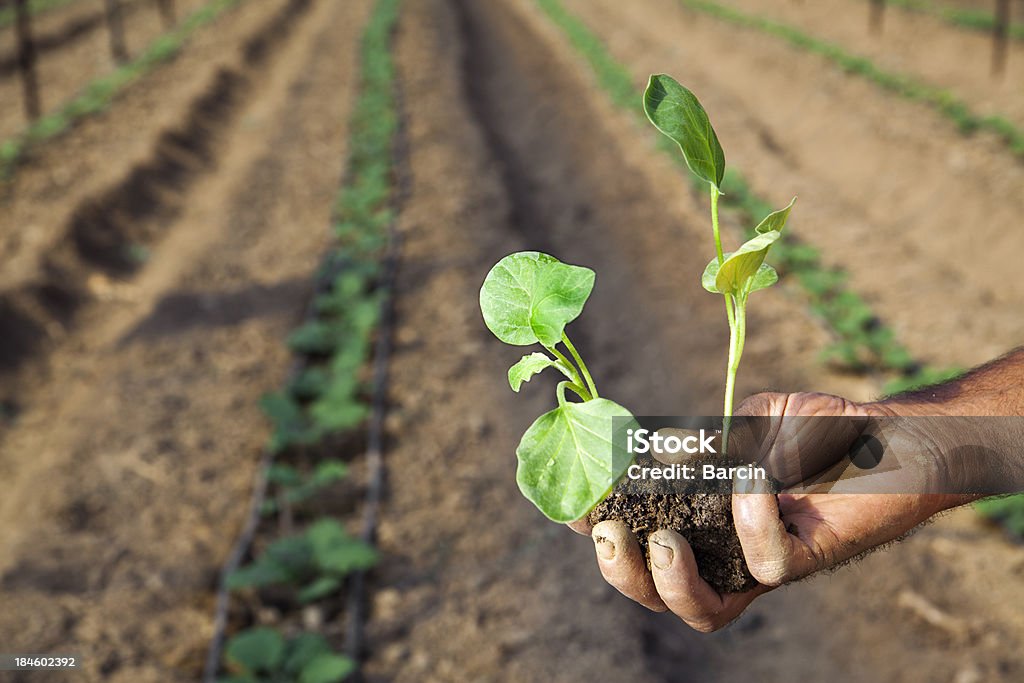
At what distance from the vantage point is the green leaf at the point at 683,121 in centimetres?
147

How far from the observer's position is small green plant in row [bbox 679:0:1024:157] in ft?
26.0

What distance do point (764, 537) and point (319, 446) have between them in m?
3.73

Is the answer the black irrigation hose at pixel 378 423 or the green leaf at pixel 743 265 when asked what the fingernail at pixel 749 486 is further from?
the black irrigation hose at pixel 378 423

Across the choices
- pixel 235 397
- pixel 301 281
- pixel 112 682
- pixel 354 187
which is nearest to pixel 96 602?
pixel 112 682

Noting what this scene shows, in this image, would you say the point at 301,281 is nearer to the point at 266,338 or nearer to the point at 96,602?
the point at 266,338

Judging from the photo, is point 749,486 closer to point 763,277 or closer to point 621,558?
point 621,558

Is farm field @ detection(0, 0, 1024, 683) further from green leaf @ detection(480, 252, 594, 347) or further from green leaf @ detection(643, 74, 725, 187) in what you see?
green leaf @ detection(643, 74, 725, 187)

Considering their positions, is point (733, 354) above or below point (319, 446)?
above

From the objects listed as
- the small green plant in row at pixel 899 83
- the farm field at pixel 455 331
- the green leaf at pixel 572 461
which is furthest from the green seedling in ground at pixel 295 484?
the small green plant in row at pixel 899 83

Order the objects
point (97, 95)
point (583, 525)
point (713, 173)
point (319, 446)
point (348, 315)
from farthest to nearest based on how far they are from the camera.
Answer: point (97, 95), point (348, 315), point (319, 446), point (583, 525), point (713, 173)

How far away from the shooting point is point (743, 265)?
155 cm

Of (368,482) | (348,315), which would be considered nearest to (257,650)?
(368,482)

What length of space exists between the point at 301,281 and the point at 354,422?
7.83 ft

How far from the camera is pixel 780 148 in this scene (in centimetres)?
951
